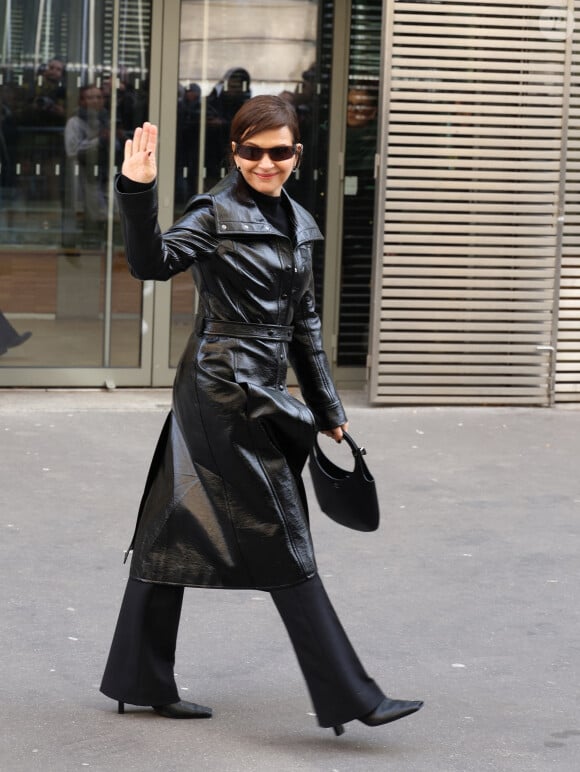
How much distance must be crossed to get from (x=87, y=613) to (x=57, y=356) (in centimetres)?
508

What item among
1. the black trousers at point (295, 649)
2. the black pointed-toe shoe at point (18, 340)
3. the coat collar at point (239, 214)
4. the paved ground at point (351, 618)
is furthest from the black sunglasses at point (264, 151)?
the black pointed-toe shoe at point (18, 340)

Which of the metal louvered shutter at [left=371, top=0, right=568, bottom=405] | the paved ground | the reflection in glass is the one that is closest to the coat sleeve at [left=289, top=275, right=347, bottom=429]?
the paved ground

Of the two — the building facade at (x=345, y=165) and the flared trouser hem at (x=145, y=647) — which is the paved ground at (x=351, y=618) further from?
the building facade at (x=345, y=165)

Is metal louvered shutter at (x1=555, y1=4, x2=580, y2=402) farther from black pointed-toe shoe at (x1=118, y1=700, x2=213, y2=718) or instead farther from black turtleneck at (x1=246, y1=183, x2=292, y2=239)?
black pointed-toe shoe at (x1=118, y1=700, x2=213, y2=718)

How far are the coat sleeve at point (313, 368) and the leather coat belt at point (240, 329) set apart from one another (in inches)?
8.8

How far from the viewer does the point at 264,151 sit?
4.49m

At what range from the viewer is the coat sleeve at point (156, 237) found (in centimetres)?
411

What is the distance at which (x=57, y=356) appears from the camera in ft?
35.5

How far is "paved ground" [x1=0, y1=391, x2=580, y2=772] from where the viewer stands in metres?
4.61

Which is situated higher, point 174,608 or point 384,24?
point 384,24

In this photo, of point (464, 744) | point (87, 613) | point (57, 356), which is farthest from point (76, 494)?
point (464, 744)

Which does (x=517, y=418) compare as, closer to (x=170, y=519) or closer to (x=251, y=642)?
(x=251, y=642)

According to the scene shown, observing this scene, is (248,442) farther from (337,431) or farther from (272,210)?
(272,210)

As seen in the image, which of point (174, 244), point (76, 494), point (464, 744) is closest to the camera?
point (174, 244)
